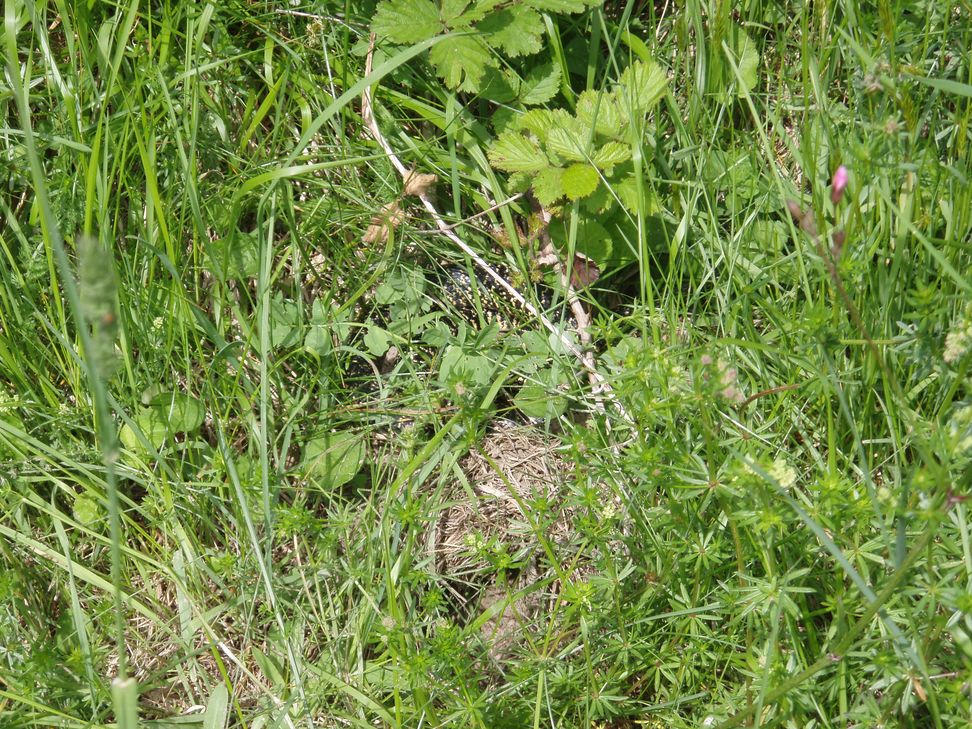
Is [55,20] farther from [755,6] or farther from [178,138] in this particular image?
[755,6]

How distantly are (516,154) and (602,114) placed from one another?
289 millimetres

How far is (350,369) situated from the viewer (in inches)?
114

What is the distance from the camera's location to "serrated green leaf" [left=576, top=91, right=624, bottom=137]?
2713 mm

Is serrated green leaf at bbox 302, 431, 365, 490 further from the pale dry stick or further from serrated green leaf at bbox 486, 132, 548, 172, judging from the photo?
serrated green leaf at bbox 486, 132, 548, 172

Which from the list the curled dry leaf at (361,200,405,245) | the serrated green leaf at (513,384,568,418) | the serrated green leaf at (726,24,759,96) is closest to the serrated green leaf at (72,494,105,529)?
the curled dry leaf at (361,200,405,245)

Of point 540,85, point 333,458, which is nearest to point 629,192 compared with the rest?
point 540,85

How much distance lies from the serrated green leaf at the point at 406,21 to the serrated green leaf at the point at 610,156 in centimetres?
64

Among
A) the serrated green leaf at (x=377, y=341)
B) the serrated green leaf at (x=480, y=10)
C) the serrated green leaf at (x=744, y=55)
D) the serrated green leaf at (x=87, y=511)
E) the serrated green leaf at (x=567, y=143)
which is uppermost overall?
the serrated green leaf at (x=480, y=10)

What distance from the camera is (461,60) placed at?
8.89ft

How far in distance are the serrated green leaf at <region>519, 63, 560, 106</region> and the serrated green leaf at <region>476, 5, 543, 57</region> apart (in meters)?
0.13

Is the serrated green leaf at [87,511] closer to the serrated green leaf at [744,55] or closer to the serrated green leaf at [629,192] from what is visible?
the serrated green leaf at [629,192]

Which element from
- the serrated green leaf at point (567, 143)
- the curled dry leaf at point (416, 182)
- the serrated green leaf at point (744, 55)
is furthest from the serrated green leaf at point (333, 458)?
the serrated green leaf at point (744, 55)

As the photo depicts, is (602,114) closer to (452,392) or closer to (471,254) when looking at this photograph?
(471,254)

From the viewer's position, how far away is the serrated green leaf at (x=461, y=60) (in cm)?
270
